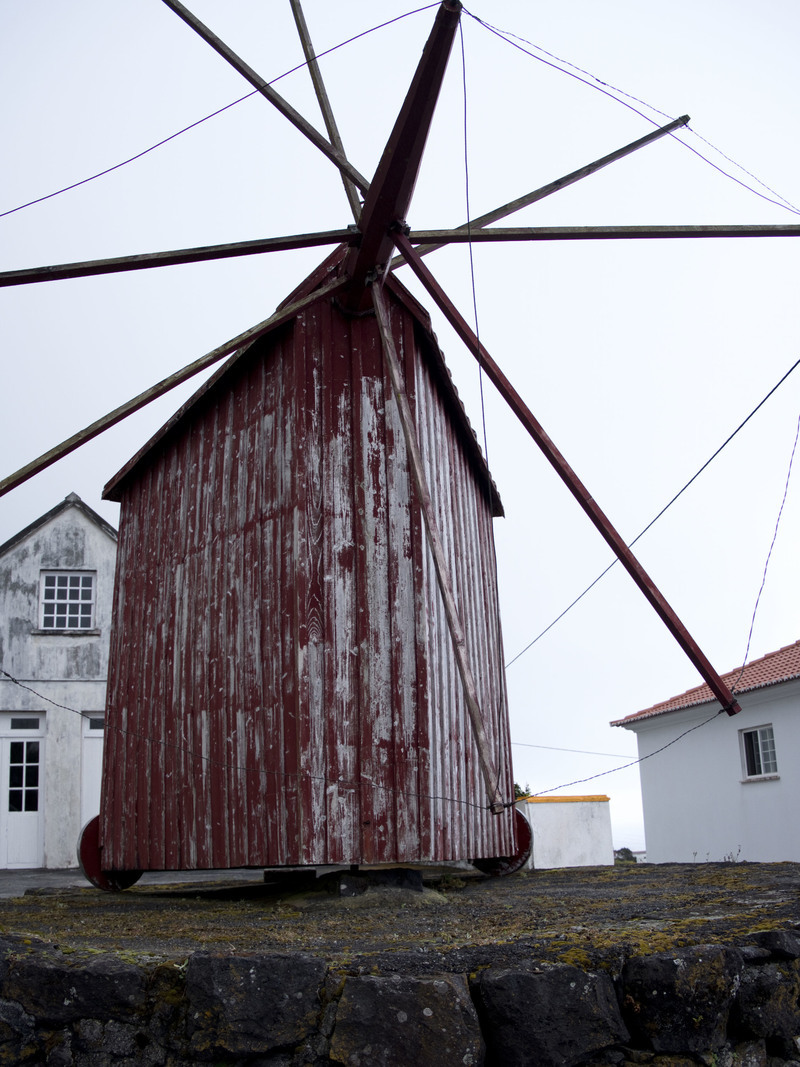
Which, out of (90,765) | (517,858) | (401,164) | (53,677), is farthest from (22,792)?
(401,164)

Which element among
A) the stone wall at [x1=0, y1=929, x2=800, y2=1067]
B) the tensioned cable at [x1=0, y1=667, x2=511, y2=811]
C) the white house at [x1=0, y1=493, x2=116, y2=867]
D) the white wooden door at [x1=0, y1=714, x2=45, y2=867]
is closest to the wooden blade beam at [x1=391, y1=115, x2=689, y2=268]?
the tensioned cable at [x1=0, y1=667, x2=511, y2=811]

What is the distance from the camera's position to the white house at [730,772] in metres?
18.5

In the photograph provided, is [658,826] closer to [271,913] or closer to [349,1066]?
[271,913]

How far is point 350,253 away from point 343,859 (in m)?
4.62

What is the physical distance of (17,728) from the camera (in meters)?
16.5

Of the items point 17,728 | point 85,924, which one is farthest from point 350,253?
point 17,728

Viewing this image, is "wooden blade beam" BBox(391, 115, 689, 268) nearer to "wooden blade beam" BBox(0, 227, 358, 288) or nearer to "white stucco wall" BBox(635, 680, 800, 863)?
"wooden blade beam" BBox(0, 227, 358, 288)

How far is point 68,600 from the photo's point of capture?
17.5m

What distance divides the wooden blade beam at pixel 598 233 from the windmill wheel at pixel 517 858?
18.1 ft

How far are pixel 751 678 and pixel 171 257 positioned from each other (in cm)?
1534

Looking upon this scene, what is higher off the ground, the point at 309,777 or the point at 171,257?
the point at 171,257

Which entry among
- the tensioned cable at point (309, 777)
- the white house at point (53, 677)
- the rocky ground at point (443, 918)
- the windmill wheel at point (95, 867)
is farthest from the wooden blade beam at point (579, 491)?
the white house at point (53, 677)

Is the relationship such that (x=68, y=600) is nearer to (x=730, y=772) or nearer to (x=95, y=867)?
(x=95, y=867)

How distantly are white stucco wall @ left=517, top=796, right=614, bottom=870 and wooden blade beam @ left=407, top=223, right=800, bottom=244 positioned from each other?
21.8 feet
